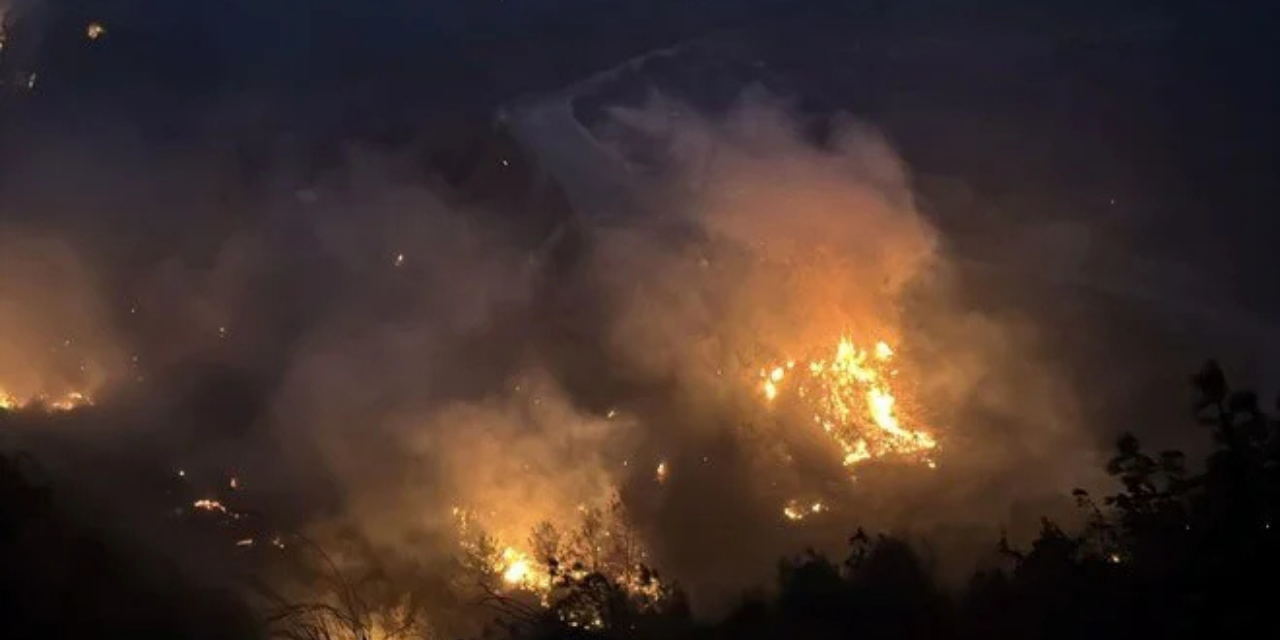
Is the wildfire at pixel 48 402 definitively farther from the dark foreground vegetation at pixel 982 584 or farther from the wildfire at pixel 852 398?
the wildfire at pixel 852 398

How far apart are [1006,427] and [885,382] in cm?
263

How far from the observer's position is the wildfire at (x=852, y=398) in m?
26.1

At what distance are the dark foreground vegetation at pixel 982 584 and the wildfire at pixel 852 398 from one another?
7.12 m

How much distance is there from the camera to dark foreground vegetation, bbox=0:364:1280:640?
972 centimetres

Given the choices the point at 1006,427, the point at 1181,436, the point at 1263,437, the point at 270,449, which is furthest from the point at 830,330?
the point at 1263,437

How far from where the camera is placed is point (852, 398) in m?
26.9

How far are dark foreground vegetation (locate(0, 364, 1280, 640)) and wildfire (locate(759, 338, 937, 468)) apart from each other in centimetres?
712

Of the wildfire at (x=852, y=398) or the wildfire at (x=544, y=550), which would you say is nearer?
the wildfire at (x=544, y=550)

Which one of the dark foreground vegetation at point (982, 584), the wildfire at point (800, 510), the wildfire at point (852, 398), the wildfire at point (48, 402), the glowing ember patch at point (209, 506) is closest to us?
the dark foreground vegetation at point (982, 584)

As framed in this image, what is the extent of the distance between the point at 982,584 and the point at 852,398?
1366 cm

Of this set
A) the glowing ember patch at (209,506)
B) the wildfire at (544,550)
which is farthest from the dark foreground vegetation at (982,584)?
the glowing ember patch at (209,506)

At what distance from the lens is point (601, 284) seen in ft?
99.4

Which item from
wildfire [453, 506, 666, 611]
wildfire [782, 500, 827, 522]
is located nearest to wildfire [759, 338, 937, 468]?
wildfire [782, 500, 827, 522]

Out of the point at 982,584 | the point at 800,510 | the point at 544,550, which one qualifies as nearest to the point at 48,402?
the point at 544,550
